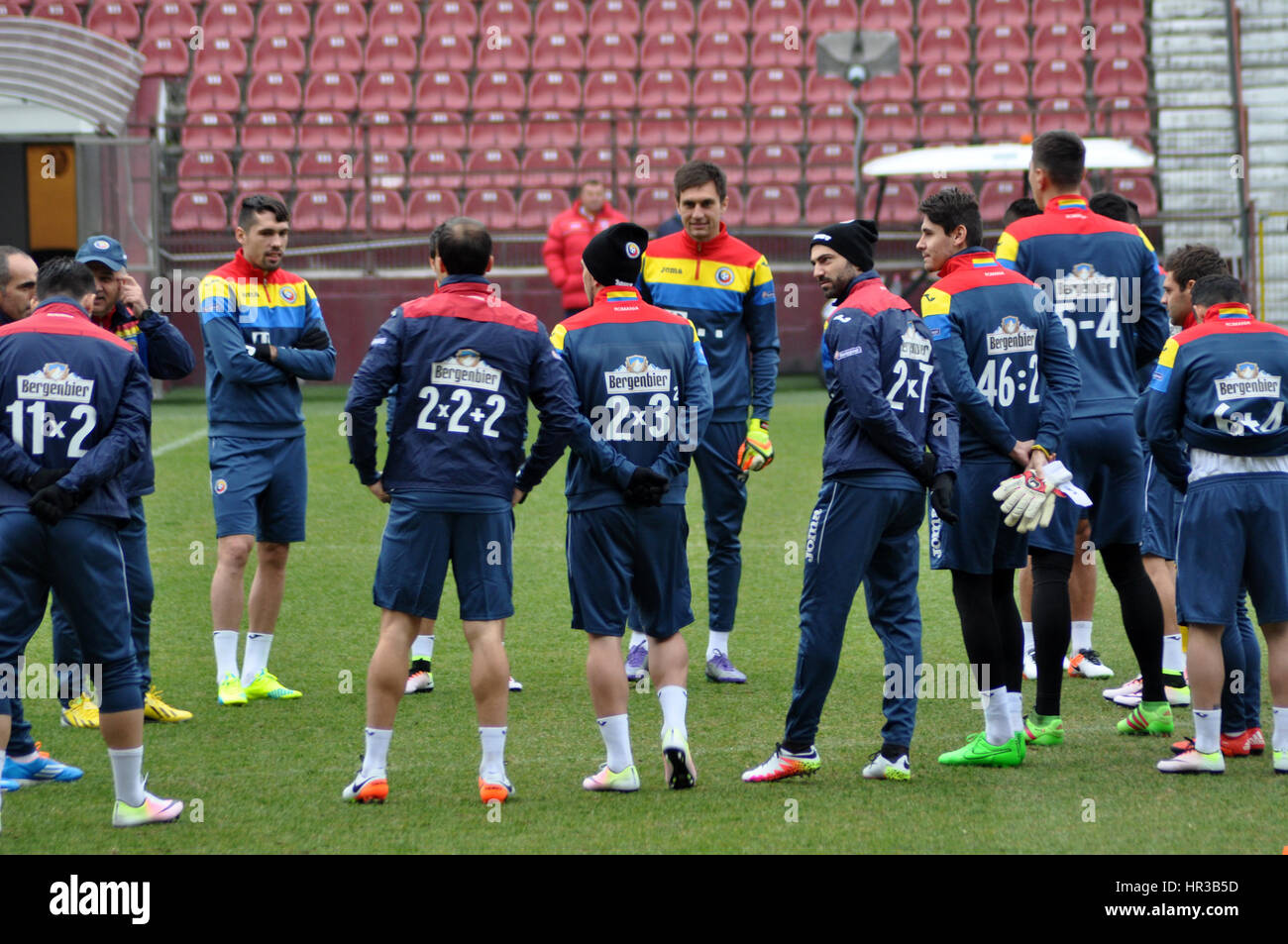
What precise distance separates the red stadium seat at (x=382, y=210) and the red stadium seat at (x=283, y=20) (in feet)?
13.2

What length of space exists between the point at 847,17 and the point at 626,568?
16702 mm

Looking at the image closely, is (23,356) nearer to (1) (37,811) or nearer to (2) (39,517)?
(2) (39,517)

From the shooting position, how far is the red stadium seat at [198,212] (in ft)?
58.3

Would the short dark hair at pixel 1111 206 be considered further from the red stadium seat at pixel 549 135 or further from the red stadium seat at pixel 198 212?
the red stadium seat at pixel 198 212

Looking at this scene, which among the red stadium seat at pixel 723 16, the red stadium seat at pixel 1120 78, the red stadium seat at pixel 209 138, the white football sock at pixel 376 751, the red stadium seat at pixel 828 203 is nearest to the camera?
the white football sock at pixel 376 751

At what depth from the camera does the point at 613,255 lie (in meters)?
5.39

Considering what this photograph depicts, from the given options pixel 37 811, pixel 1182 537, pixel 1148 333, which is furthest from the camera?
pixel 1148 333

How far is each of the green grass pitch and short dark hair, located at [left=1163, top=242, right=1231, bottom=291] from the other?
1.85 m

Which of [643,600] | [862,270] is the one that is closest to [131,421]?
[643,600]

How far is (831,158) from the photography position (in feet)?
59.5

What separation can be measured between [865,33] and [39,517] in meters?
16.6

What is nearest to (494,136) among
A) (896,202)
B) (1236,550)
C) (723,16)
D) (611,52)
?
(611,52)

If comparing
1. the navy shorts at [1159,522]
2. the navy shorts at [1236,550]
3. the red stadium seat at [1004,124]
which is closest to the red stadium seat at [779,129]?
the red stadium seat at [1004,124]

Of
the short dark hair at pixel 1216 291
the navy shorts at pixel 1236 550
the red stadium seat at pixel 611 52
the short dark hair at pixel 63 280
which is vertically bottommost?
the navy shorts at pixel 1236 550
